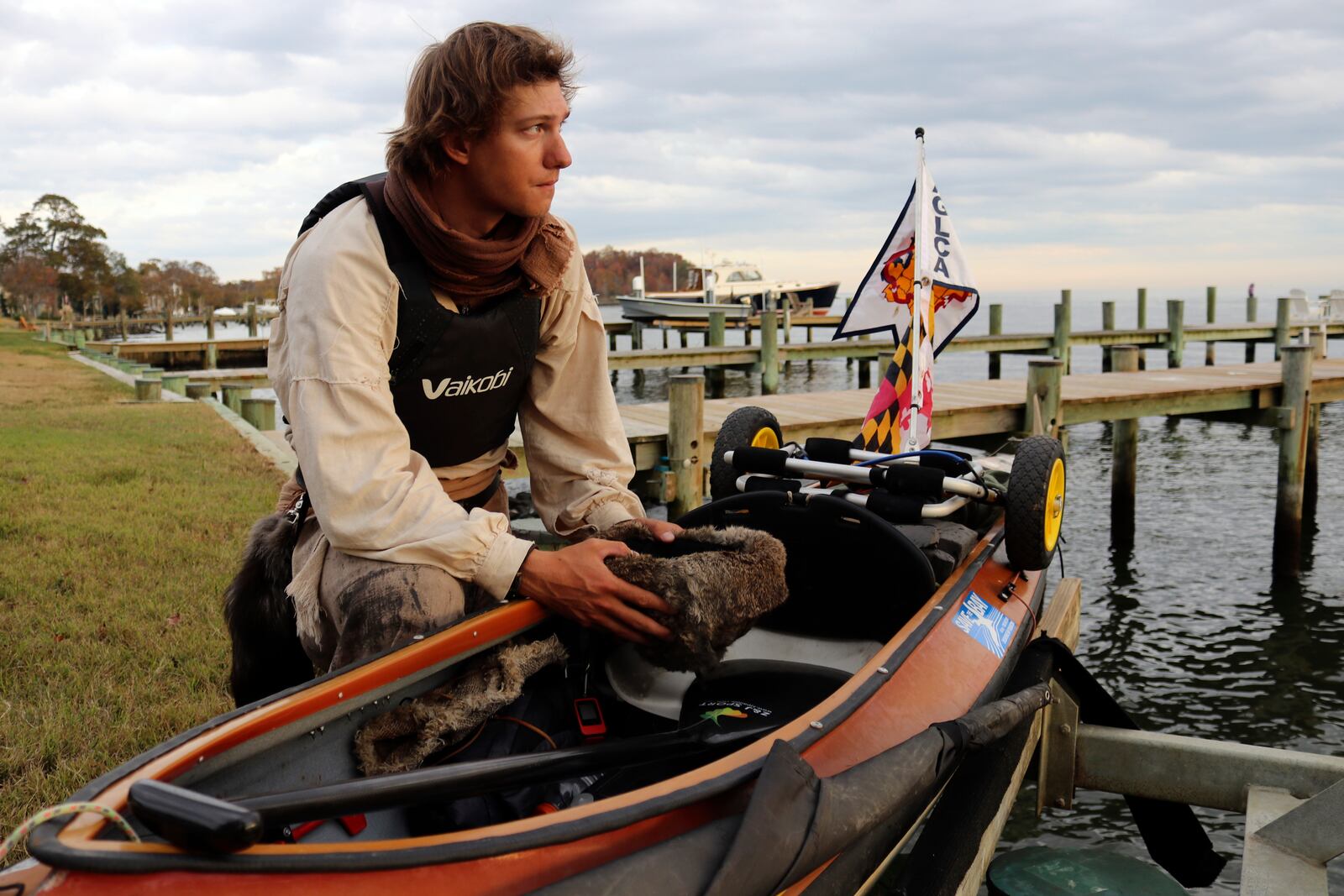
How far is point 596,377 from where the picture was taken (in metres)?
2.79

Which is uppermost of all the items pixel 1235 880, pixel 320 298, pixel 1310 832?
pixel 320 298

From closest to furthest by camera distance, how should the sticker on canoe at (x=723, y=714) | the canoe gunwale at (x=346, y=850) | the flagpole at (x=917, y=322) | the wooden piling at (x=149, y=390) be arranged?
1. the canoe gunwale at (x=346, y=850)
2. the sticker on canoe at (x=723, y=714)
3. the flagpole at (x=917, y=322)
4. the wooden piling at (x=149, y=390)

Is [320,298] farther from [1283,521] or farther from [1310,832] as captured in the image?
[1283,521]

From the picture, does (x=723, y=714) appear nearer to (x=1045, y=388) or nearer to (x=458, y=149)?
(x=458, y=149)

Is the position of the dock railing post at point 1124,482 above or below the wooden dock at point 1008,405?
below

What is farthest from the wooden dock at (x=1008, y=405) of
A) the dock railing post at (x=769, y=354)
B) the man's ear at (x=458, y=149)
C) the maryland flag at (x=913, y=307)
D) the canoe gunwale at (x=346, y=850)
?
the dock railing post at (x=769, y=354)

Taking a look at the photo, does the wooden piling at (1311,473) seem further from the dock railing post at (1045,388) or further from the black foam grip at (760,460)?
the black foam grip at (760,460)

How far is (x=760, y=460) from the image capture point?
358 cm

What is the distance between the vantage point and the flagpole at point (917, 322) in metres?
4.57

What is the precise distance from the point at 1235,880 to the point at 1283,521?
542cm

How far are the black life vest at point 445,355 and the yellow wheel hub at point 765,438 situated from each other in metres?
1.64

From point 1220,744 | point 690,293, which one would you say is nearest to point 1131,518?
point 1220,744

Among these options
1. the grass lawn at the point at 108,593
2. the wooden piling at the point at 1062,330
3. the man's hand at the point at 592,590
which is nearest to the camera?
the man's hand at the point at 592,590

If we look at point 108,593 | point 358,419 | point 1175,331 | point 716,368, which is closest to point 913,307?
point 358,419
